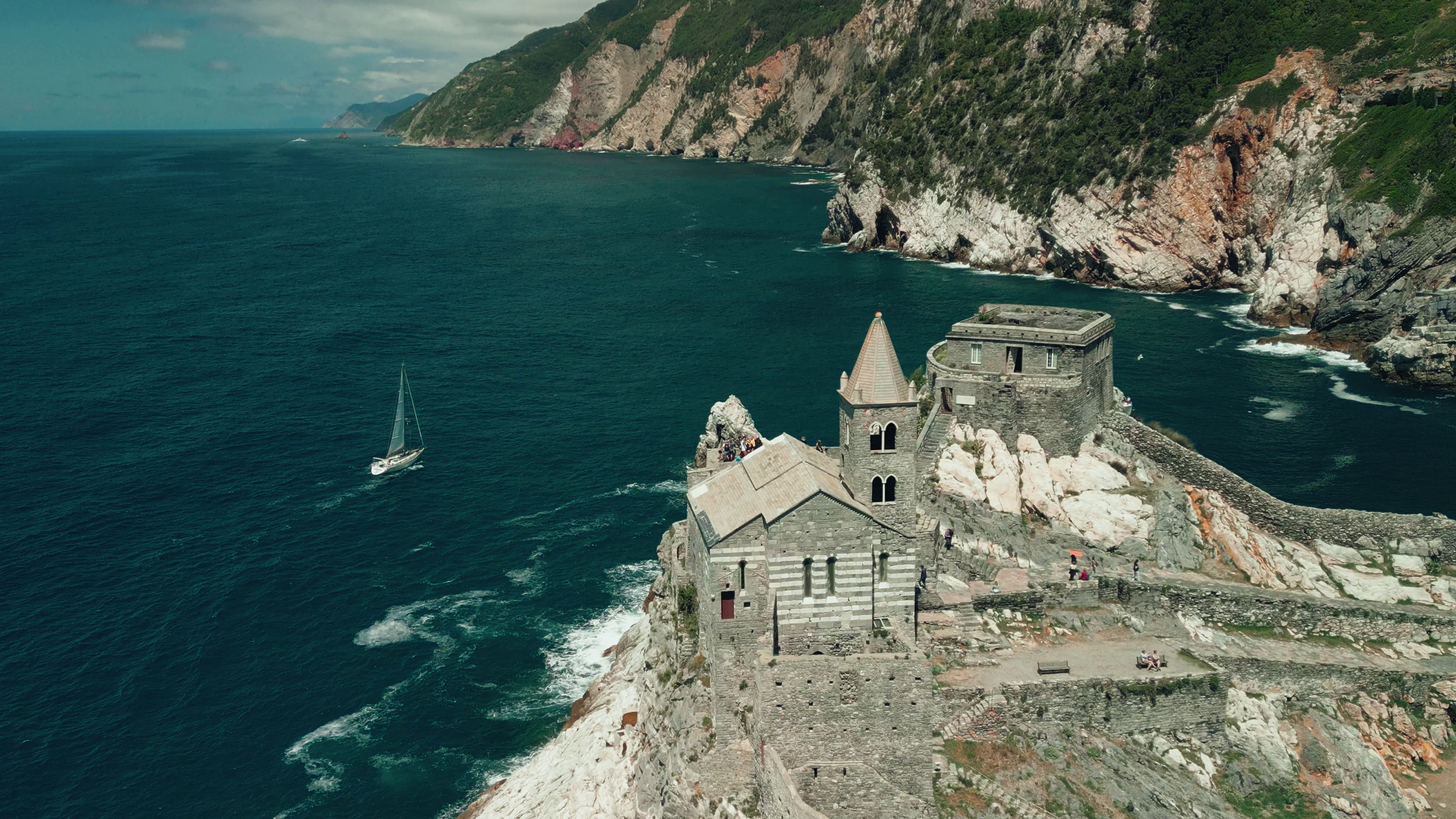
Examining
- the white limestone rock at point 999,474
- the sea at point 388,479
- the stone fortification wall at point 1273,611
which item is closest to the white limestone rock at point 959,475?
the white limestone rock at point 999,474

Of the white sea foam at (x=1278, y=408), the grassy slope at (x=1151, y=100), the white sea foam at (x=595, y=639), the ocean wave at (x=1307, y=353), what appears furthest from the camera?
the grassy slope at (x=1151, y=100)

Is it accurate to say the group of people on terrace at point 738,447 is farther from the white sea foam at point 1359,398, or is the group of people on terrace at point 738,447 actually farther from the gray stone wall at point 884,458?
the white sea foam at point 1359,398

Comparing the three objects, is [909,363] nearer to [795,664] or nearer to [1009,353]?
[1009,353]

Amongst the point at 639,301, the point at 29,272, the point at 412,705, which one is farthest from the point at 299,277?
the point at 412,705

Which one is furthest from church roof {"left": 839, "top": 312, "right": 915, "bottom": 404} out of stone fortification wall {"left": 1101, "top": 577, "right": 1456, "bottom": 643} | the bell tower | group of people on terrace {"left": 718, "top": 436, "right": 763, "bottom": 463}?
stone fortification wall {"left": 1101, "top": 577, "right": 1456, "bottom": 643}

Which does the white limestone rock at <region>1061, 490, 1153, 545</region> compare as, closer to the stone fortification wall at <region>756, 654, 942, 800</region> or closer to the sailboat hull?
the stone fortification wall at <region>756, 654, 942, 800</region>

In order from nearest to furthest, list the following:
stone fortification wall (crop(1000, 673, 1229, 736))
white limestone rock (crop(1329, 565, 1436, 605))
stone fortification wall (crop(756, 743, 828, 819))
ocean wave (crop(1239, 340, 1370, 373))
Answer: stone fortification wall (crop(756, 743, 828, 819)), stone fortification wall (crop(1000, 673, 1229, 736)), white limestone rock (crop(1329, 565, 1436, 605)), ocean wave (crop(1239, 340, 1370, 373))

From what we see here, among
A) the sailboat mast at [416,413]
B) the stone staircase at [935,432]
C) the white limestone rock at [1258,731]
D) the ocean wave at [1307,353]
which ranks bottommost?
the white limestone rock at [1258,731]
